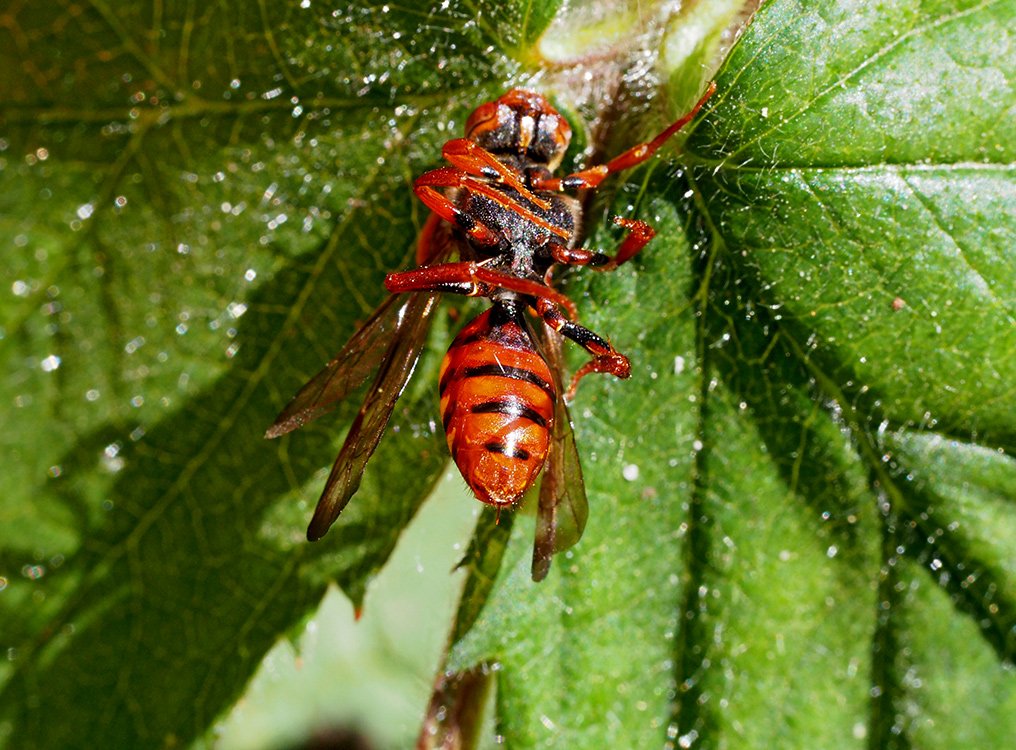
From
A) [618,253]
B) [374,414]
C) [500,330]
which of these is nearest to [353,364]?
[374,414]

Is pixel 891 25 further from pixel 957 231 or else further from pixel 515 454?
pixel 515 454

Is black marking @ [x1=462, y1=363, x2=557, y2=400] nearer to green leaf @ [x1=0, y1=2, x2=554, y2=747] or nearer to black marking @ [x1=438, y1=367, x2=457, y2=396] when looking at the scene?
black marking @ [x1=438, y1=367, x2=457, y2=396]

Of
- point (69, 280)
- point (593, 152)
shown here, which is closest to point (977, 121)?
point (593, 152)

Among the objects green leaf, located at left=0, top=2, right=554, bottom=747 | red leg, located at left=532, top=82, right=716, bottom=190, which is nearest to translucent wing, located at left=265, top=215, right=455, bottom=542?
green leaf, located at left=0, top=2, right=554, bottom=747

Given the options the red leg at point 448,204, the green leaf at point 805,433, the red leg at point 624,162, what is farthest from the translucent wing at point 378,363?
the green leaf at point 805,433

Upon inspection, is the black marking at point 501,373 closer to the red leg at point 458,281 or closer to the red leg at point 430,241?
the red leg at point 458,281

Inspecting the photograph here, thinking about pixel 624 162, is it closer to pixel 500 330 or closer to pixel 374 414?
pixel 500 330

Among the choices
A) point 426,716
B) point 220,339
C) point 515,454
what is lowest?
point 426,716
